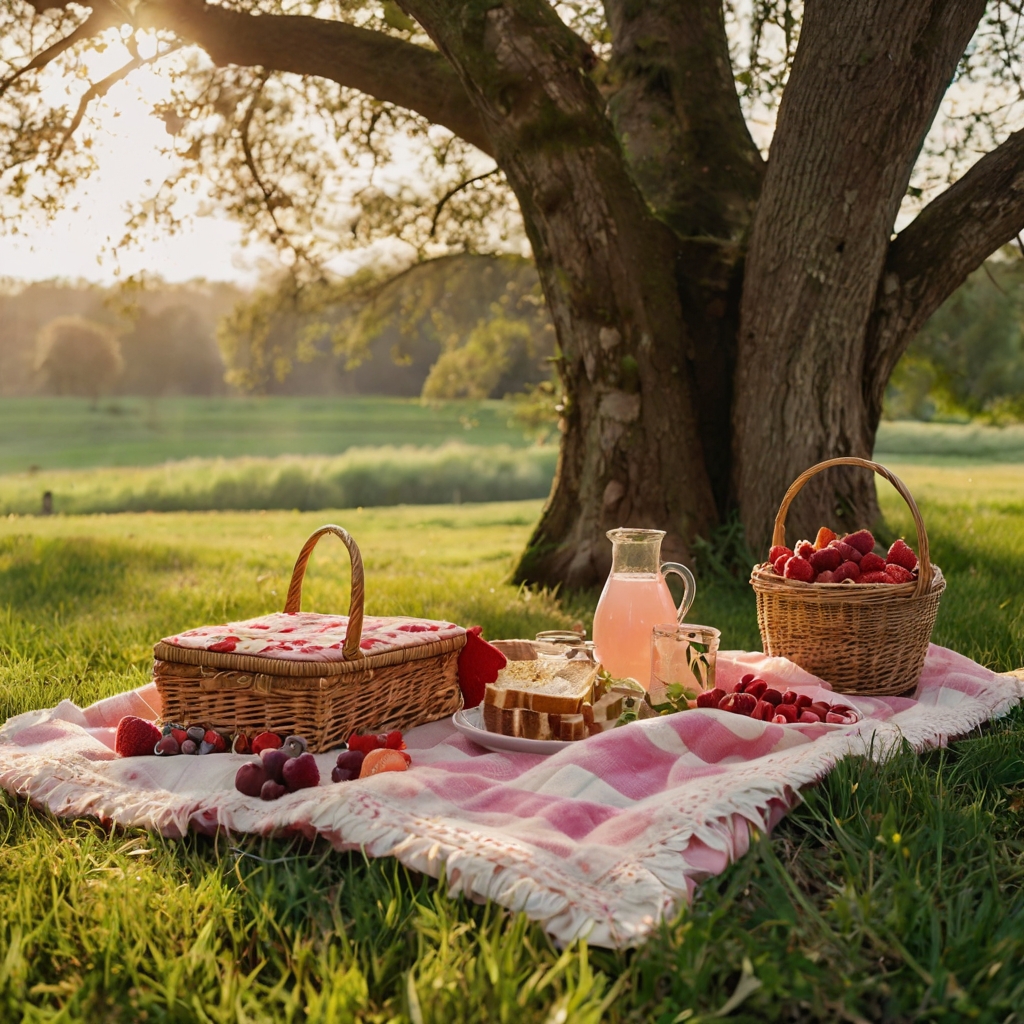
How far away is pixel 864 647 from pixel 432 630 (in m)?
1.16

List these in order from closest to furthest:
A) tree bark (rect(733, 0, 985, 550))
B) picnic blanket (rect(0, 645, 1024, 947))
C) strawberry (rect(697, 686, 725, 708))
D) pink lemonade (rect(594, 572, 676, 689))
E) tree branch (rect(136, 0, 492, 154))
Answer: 1. picnic blanket (rect(0, 645, 1024, 947))
2. strawberry (rect(697, 686, 725, 708))
3. pink lemonade (rect(594, 572, 676, 689))
4. tree bark (rect(733, 0, 985, 550))
5. tree branch (rect(136, 0, 492, 154))

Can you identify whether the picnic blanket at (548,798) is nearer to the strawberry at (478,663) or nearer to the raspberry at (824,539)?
the strawberry at (478,663)

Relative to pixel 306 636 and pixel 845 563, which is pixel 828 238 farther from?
pixel 306 636

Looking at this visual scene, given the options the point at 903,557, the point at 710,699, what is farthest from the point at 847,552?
the point at 710,699

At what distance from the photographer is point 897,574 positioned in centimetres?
270

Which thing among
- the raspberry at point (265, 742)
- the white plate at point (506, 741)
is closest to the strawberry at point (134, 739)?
the raspberry at point (265, 742)

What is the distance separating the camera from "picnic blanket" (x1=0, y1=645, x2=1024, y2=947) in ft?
4.99

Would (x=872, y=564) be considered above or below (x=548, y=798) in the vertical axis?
above

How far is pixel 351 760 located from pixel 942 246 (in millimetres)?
3568

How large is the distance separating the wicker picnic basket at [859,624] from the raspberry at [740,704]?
48 cm

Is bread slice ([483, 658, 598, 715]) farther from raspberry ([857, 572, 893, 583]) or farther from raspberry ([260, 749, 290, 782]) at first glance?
raspberry ([857, 572, 893, 583])

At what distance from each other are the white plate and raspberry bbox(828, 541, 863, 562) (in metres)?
1.02

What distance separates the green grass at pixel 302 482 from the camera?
19.7 meters

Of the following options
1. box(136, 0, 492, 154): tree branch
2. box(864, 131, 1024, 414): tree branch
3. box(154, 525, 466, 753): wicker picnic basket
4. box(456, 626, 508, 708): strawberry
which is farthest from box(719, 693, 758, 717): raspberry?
box(136, 0, 492, 154): tree branch
